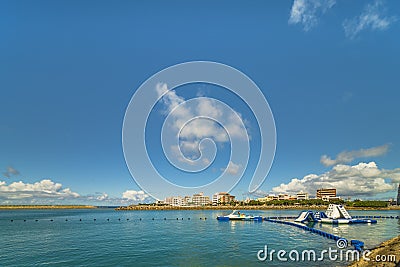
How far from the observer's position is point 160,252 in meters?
29.6

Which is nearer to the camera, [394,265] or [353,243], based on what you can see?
[394,265]

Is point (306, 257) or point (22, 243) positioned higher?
point (306, 257)

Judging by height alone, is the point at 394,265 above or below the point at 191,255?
above

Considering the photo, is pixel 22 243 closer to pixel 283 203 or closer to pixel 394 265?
pixel 394 265

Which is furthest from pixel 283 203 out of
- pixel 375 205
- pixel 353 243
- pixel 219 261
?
pixel 219 261

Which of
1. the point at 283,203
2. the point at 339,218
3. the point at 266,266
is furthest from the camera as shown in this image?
the point at 283,203

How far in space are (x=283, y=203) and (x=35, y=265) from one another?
17582 centimetres

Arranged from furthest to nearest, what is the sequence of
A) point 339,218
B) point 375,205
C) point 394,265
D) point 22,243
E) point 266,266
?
1. point 375,205
2. point 339,218
3. point 22,243
4. point 266,266
5. point 394,265

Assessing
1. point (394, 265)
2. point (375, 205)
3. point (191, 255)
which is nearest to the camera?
point (394, 265)

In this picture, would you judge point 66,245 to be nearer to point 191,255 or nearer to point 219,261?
point 191,255

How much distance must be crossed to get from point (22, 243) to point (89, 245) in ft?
38.7

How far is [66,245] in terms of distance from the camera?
36.3m

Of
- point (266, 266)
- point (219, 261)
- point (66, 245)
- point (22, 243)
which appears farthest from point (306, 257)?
point (22, 243)

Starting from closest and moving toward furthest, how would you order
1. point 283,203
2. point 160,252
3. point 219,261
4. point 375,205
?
point 219,261, point 160,252, point 375,205, point 283,203
